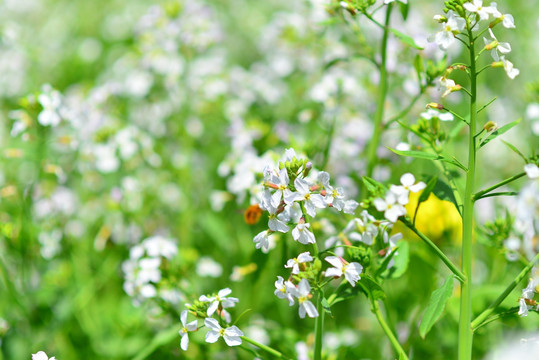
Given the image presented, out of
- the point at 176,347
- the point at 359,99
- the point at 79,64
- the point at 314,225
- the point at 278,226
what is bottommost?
the point at 79,64

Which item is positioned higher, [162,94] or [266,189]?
[266,189]

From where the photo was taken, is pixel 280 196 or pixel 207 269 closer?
pixel 280 196

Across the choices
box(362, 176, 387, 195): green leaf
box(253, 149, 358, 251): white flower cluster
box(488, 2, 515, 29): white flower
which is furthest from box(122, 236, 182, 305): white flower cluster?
box(488, 2, 515, 29): white flower

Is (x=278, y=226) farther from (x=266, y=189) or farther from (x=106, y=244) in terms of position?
(x=106, y=244)

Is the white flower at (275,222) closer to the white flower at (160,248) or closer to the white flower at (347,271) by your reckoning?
the white flower at (347,271)

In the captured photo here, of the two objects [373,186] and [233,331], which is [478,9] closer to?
[373,186]

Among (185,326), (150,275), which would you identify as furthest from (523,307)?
(150,275)

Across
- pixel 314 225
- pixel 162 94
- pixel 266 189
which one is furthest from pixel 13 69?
pixel 266 189
